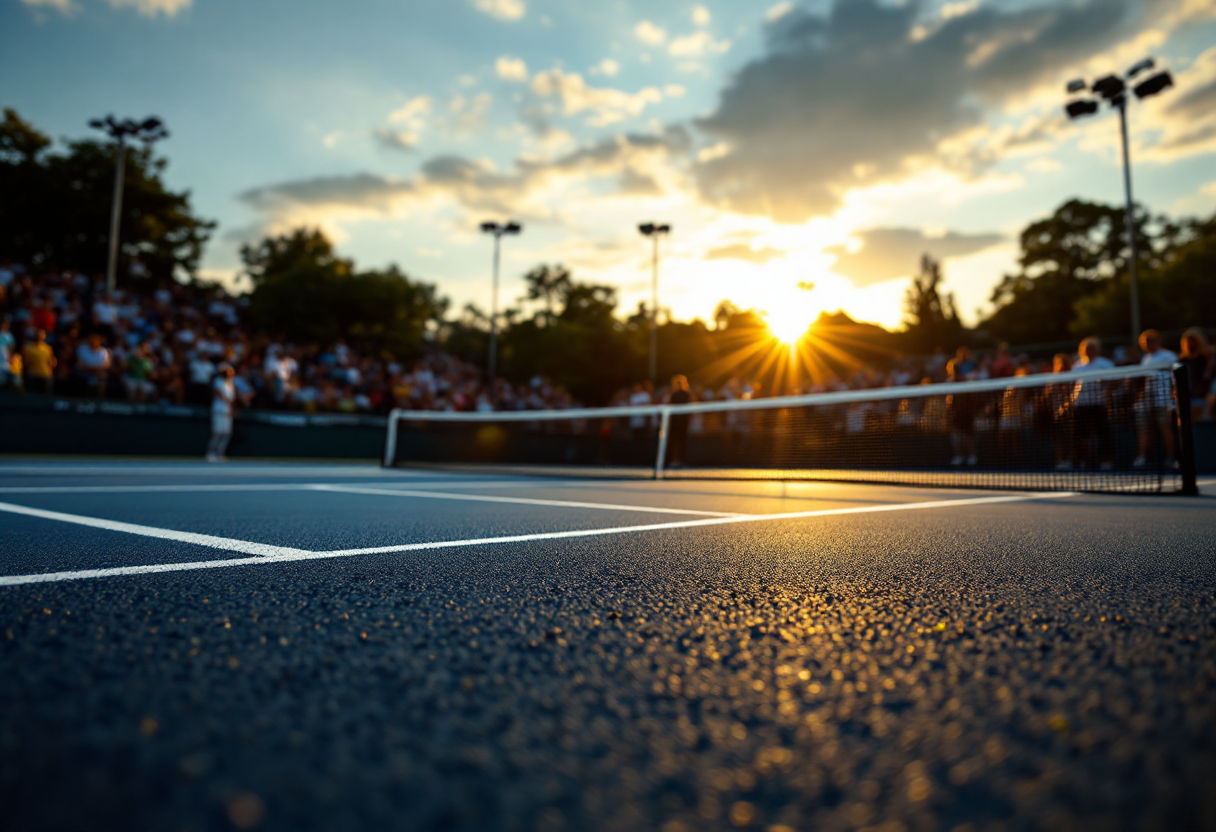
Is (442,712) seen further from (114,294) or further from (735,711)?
(114,294)

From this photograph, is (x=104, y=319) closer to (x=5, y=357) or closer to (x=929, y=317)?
(x=5, y=357)

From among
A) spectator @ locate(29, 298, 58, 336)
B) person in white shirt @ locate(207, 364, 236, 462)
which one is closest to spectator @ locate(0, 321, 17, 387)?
spectator @ locate(29, 298, 58, 336)

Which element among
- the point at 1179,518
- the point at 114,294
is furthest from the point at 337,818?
the point at 114,294

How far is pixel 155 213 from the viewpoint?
3697 cm

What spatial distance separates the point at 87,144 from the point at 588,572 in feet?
139

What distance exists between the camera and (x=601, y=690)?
3.70 ft

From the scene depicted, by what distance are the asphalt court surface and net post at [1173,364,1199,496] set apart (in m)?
5.10

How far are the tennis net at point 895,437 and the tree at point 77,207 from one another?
2540 cm

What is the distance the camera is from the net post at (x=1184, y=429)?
6.67 metres

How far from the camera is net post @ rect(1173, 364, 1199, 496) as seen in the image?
6.67 m

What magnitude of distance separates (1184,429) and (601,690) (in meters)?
7.88

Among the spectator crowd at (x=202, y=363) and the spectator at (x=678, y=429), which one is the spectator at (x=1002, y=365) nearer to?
the spectator crowd at (x=202, y=363)

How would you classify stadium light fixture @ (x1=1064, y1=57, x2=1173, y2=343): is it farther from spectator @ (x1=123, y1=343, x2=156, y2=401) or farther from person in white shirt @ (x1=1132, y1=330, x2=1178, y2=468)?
spectator @ (x1=123, y1=343, x2=156, y2=401)

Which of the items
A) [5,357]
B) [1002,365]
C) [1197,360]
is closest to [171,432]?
[5,357]
